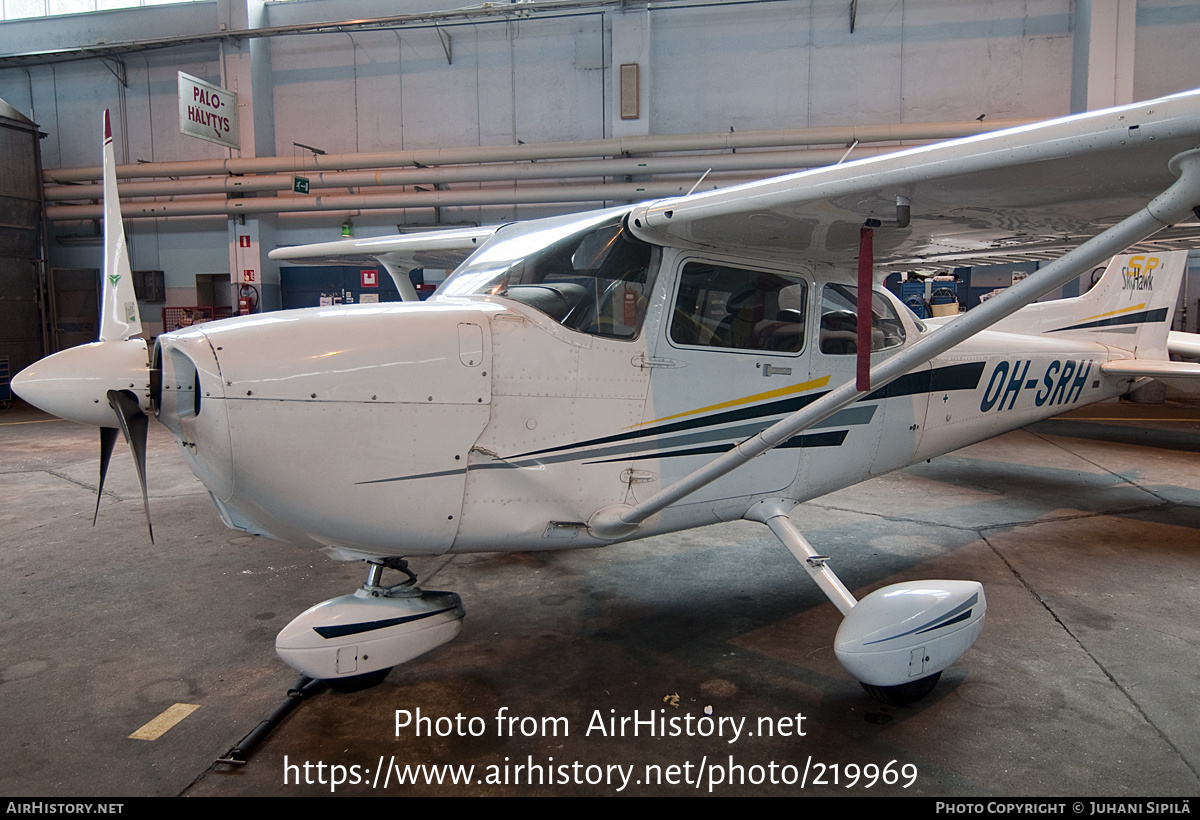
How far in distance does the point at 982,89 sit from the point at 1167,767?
40.8 ft

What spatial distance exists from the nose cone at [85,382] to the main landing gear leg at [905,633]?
2.92m

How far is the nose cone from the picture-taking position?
2.61 m

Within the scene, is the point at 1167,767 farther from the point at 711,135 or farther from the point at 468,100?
the point at 468,100

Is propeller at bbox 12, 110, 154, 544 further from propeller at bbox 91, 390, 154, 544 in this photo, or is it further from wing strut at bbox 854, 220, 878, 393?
wing strut at bbox 854, 220, 878, 393

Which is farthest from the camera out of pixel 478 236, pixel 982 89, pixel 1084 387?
pixel 982 89

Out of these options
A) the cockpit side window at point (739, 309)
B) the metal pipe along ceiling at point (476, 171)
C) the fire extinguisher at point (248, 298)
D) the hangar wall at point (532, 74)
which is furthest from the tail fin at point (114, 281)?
the fire extinguisher at point (248, 298)

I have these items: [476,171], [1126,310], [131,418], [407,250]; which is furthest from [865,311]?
[476,171]

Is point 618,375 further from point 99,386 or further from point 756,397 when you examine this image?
point 99,386

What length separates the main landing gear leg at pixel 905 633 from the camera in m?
3.05

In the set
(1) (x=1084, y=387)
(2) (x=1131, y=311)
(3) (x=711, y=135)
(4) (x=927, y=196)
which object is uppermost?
(3) (x=711, y=135)

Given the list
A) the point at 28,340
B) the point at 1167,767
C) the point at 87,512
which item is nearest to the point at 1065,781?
the point at 1167,767

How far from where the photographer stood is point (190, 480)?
7.75 m

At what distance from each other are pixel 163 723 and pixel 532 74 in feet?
42.7

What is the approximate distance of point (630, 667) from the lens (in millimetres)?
3520
